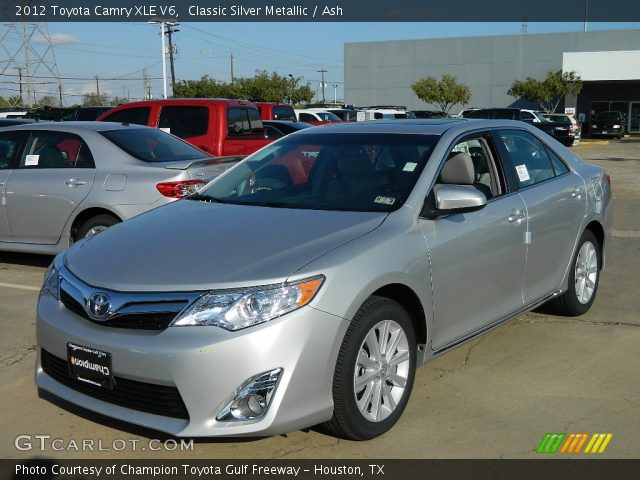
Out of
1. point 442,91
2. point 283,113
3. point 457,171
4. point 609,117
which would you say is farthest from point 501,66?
point 457,171

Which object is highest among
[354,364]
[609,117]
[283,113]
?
[283,113]

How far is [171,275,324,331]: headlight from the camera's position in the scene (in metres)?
3.37

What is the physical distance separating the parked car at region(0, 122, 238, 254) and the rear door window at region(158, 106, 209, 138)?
3358 mm

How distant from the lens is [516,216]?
16.4 ft

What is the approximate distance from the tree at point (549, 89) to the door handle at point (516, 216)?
45.8 m

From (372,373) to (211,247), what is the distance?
1.04m

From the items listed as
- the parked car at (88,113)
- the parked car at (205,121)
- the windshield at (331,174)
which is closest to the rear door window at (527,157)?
the windshield at (331,174)

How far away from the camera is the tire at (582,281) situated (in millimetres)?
5918

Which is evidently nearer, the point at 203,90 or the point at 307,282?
the point at 307,282

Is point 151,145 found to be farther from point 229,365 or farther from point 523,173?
point 229,365

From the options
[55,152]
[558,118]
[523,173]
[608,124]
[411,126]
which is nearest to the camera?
[411,126]

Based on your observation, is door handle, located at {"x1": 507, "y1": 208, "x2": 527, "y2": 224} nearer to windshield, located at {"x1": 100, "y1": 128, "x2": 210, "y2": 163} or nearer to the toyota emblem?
the toyota emblem

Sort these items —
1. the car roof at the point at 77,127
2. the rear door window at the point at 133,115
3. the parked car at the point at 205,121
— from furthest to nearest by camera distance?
the rear door window at the point at 133,115 < the parked car at the point at 205,121 < the car roof at the point at 77,127

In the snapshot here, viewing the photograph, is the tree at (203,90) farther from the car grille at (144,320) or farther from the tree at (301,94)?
the car grille at (144,320)
